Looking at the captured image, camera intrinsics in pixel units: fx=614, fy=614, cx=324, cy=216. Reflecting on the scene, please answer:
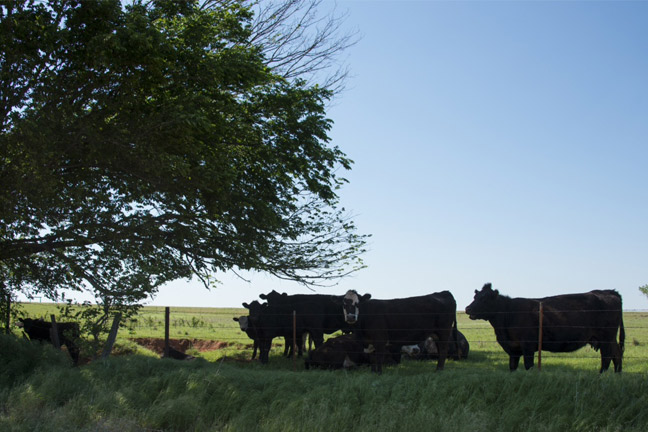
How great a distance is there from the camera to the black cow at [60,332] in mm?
16069

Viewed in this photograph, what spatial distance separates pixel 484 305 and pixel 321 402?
6.55 m

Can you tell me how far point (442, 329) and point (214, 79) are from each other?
8.43 meters

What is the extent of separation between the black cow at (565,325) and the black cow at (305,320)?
17.7ft

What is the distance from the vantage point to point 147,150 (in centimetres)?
1429

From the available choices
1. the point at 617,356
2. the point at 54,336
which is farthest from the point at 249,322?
the point at 617,356

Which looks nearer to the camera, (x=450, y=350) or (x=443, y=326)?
(x=443, y=326)

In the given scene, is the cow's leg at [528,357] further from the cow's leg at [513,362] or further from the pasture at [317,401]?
the pasture at [317,401]

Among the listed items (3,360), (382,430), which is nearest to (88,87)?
(3,360)

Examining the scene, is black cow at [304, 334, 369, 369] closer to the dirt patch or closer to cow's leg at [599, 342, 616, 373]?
cow's leg at [599, 342, 616, 373]

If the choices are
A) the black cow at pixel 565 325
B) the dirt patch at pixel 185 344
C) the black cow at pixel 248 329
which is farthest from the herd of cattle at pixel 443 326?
the dirt patch at pixel 185 344

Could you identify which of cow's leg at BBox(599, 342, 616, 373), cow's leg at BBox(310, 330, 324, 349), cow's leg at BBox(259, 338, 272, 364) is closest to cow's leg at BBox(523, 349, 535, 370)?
cow's leg at BBox(599, 342, 616, 373)

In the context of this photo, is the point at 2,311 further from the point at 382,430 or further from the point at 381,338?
the point at 382,430

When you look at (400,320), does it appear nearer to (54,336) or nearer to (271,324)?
(271,324)

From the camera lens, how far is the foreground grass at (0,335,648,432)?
9.04m
